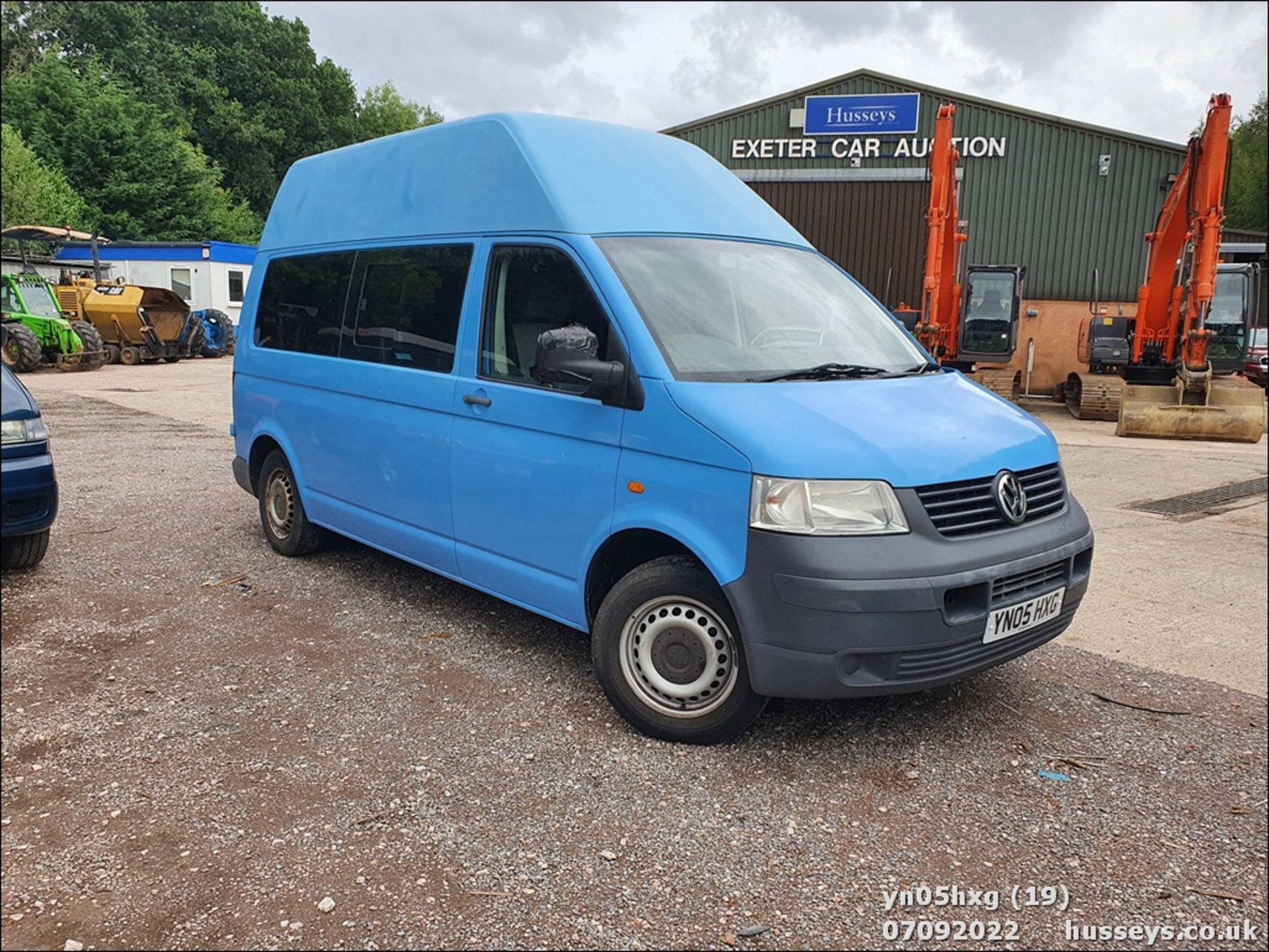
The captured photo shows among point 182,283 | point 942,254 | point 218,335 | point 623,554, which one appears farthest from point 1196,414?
point 218,335

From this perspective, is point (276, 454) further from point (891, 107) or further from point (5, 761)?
point (891, 107)

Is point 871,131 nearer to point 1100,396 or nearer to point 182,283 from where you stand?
point 1100,396

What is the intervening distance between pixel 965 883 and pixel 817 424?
138 cm

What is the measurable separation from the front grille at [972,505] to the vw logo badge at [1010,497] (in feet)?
0.06

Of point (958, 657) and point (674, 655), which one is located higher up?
point (958, 657)

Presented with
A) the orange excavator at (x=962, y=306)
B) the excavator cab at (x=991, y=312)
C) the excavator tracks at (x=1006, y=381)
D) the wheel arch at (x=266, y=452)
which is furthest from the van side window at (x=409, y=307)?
the excavator tracks at (x=1006, y=381)

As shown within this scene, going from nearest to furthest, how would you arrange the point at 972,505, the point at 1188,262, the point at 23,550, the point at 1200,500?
the point at 23,550
the point at 972,505
the point at 1200,500
the point at 1188,262

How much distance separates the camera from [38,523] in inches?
62.4

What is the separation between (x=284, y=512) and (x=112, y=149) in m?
3.53

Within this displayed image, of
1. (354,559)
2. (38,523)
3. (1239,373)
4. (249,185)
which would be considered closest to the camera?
(38,523)

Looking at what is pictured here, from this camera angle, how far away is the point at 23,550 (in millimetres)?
1732

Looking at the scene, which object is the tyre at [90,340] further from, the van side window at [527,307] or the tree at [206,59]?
the tree at [206,59]

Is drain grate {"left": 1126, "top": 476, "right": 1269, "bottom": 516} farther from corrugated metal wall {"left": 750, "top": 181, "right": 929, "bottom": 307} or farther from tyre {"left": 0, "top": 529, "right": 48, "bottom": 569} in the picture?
corrugated metal wall {"left": 750, "top": 181, "right": 929, "bottom": 307}

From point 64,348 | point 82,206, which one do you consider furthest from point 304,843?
point 64,348
